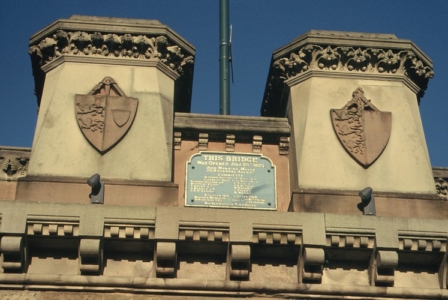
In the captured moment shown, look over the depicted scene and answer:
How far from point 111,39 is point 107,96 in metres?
1.13

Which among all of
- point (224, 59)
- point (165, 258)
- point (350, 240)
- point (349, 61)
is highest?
point (224, 59)

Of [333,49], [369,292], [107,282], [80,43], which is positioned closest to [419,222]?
[369,292]

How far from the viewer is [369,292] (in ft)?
52.5

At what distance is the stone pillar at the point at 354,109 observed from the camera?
17281 millimetres

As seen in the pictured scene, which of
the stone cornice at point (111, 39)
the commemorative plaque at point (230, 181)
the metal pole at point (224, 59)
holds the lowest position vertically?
the commemorative plaque at point (230, 181)

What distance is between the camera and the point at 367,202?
54.6 feet

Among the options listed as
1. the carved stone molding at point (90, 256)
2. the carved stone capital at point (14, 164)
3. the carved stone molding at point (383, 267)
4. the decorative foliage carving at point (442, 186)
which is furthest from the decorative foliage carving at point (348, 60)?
the carved stone molding at point (90, 256)

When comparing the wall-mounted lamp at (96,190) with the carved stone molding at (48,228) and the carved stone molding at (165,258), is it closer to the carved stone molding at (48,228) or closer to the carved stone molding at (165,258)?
the carved stone molding at (48,228)

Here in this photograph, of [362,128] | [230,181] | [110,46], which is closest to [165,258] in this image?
[230,181]

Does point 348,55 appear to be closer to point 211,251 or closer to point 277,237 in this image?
point 277,237

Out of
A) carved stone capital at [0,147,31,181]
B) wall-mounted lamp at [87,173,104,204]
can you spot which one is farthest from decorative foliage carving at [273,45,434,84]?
carved stone capital at [0,147,31,181]

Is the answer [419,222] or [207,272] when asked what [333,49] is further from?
[207,272]

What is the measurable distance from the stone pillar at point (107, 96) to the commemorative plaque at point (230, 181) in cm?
56

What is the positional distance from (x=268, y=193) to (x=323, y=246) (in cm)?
181
